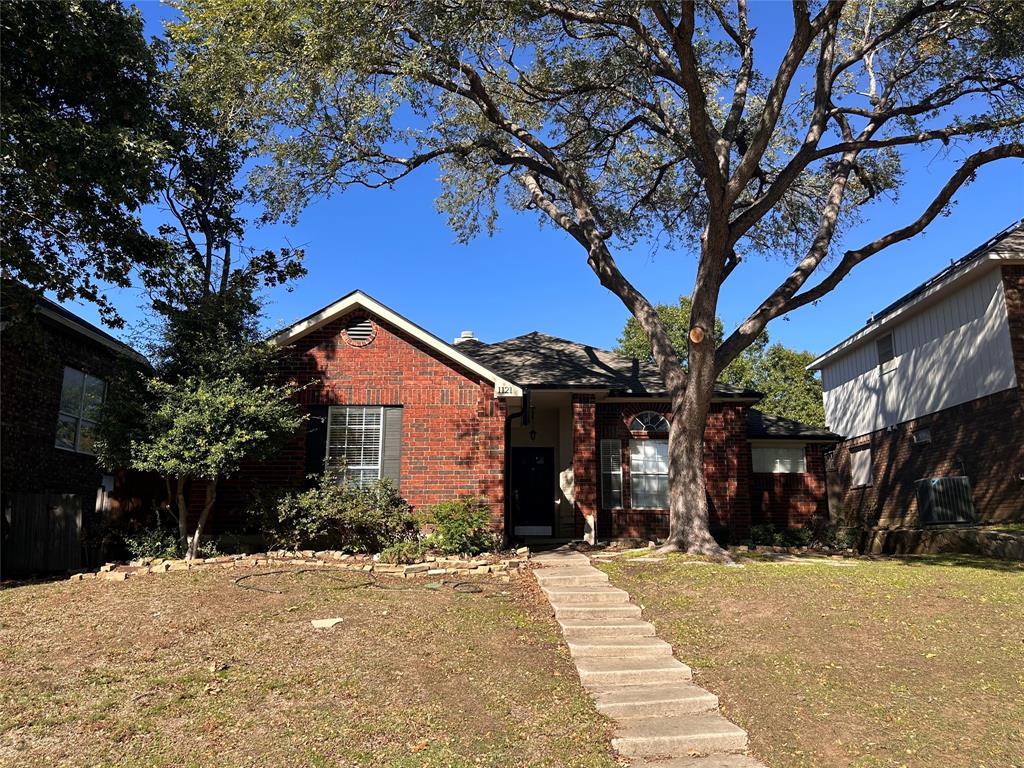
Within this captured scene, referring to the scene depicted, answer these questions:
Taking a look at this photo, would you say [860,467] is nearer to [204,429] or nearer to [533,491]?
[533,491]

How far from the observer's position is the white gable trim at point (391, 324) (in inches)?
490

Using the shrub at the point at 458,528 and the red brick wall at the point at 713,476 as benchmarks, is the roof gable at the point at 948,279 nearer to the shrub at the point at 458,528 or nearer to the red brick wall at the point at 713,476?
the red brick wall at the point at 713,476

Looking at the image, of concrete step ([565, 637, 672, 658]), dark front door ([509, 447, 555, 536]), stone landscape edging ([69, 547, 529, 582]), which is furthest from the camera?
dark front door ([509, 447, 555, 536])

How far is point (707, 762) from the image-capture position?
497cm

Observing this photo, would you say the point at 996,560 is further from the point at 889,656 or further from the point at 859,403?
the point at 859,403

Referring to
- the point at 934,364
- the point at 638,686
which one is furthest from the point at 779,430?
the point at 638,686

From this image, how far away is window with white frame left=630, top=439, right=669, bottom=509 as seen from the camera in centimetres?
1572

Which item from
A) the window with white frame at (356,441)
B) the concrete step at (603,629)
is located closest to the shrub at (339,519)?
the window with white frame at (356,441)

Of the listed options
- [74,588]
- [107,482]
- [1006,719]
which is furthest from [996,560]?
[107,482]

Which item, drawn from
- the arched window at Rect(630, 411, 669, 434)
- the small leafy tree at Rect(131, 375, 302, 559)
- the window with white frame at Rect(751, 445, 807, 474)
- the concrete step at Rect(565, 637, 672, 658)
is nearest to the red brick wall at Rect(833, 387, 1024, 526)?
the window with white frame at Rect(751, 445, 807, 474)

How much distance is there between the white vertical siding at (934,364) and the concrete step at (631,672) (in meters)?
12.1

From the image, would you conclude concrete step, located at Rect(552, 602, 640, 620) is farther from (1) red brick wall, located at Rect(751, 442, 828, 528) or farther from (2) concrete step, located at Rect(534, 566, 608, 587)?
(1) red brick wall, located at Rect(751, 442, 828, 528)

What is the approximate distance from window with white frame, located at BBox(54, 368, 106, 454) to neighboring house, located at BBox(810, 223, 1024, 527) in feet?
58.3

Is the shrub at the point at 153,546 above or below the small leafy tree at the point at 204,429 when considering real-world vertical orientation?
below
